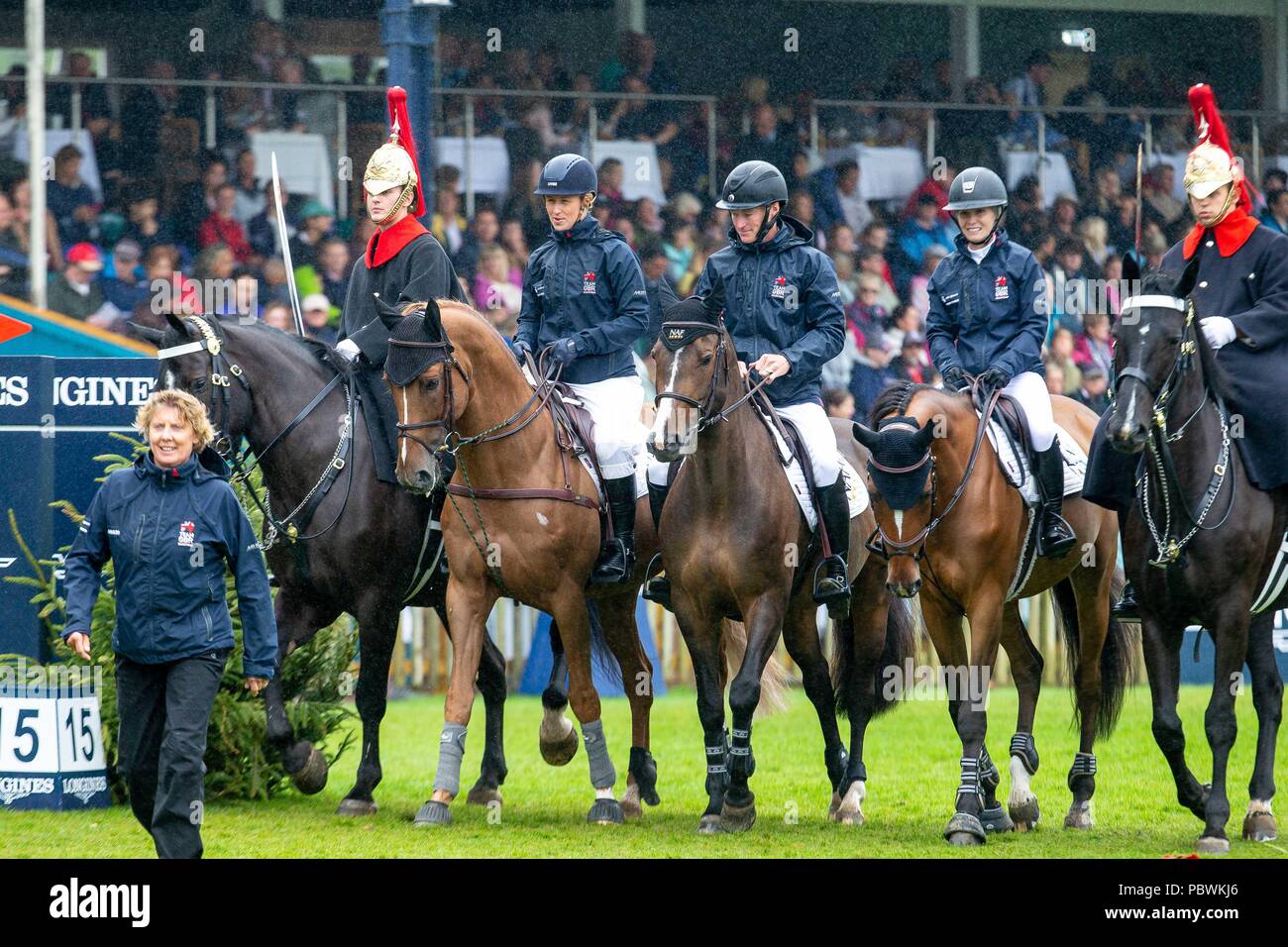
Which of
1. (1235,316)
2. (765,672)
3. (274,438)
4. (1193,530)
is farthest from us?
(765,672)

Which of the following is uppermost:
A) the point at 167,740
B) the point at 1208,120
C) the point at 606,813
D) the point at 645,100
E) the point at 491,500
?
the point at 645,100

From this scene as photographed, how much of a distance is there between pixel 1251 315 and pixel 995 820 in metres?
2.55

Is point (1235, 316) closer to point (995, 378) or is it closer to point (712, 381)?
point (995, 378)

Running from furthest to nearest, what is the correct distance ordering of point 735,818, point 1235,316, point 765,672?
point 765,672
point 735,818
point 1235,316

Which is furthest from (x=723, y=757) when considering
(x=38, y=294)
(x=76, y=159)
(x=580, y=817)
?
(x=76, y=159)

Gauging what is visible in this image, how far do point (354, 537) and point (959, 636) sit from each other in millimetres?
2890

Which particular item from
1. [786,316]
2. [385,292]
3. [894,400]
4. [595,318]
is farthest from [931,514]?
[385,292]

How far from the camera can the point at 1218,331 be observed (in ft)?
25.5

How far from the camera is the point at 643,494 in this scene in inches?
355

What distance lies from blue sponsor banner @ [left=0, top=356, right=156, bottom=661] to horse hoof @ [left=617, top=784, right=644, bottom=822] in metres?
3.01

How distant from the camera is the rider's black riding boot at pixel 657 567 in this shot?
27.8 ft

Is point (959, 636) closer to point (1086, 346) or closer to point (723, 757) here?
point (723, 757)

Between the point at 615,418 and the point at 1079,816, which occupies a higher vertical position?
the point at 615,418

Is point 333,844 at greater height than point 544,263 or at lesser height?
lesser
